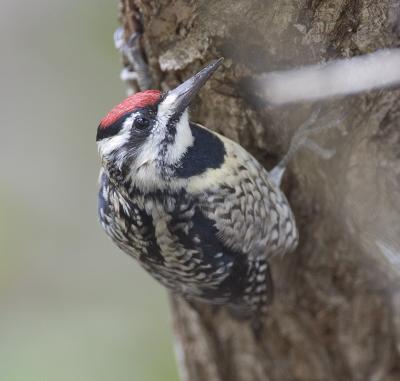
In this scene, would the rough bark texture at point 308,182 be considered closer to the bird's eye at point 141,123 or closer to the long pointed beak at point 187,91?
the long pointed beak at point 187,91

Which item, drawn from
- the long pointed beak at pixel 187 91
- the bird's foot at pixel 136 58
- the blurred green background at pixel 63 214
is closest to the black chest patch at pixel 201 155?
the long pointed beak at pixel 187 91

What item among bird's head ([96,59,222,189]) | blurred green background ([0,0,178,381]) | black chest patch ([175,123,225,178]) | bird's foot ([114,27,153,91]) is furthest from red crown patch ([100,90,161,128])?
blurred green background ([0,0,178,381])

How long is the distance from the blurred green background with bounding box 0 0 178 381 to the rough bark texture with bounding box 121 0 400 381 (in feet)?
6.35

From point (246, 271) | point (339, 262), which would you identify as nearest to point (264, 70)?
point (246, 271)

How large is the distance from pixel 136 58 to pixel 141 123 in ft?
2.01

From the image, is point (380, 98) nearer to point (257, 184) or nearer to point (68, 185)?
point (257, 184)

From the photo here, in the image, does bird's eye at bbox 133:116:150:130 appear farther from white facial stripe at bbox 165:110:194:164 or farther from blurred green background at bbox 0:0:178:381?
blurred green background at bbox 0:0:178:381

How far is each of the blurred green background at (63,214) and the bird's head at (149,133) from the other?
319cm

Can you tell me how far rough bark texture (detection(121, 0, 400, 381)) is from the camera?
3021 millimetres

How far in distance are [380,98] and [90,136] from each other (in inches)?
161

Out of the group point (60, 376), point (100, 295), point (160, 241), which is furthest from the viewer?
point (100, 295)

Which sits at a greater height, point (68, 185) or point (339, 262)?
point (68, 185)

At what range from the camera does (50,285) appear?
265 inches

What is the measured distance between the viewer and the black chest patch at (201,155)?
126 inches
